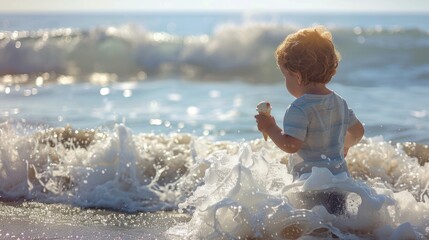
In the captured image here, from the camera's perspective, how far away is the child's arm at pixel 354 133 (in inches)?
147

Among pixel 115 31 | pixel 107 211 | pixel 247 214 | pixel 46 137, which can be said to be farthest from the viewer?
pixel 115 31

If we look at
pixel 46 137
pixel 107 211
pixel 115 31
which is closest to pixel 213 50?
pixel 115 31

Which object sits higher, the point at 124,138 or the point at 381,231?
the point at 124,138

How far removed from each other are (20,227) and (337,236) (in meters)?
1.79

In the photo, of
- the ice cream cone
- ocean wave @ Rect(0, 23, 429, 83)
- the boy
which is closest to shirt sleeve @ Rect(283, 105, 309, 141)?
the boy

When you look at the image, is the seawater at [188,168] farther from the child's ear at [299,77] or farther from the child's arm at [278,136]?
the child's ear at [299,77]

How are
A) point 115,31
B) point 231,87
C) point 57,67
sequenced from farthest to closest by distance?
point 115,31, point 57,67, point 231,87

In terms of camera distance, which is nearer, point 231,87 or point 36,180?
point 36,180

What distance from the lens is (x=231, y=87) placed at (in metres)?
12.3

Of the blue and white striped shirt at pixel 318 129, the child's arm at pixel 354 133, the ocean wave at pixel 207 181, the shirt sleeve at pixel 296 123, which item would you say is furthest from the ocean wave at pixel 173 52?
the shirt sleeve at pixel 296 123

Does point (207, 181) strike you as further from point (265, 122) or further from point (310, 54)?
point (310, 54)

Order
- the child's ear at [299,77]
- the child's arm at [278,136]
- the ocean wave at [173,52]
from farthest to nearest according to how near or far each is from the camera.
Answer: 1. the ocean wave at [173,52]
2. the child's ear at [299,77]
3. the child's arm at [278,136]

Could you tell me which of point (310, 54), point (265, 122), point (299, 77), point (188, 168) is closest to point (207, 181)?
point (265, 122)

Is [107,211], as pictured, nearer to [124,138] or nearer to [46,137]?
[124,138]
